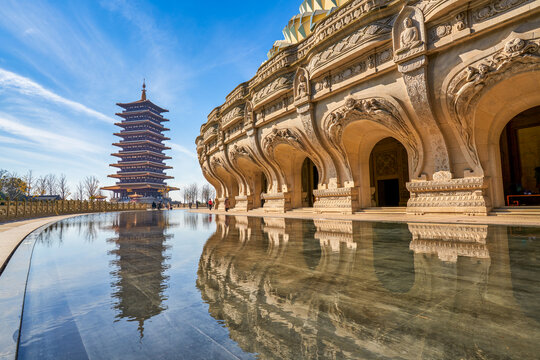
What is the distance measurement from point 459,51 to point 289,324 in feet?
33.3

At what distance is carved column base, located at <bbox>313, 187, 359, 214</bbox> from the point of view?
1225 centimetres

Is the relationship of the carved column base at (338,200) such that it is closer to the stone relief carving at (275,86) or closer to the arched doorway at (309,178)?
the arched doorway at (309,178)

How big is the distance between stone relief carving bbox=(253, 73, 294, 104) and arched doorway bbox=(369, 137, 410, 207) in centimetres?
747

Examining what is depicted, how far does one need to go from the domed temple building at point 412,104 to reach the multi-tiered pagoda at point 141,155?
5609 centimetres

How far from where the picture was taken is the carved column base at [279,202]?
Answer: 638 inches

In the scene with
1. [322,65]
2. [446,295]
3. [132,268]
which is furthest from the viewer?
[322,65]

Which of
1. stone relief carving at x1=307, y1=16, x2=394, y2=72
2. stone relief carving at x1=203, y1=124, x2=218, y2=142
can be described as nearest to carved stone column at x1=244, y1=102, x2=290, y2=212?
stone relief carving at x1=307, y1=16, x2=394, y2=72

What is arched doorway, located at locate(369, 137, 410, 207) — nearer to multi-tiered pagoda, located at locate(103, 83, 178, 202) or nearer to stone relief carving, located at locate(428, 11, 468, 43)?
stone relief carving, located at locate(428, 11, 468, 43)

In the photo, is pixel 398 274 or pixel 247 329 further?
pixel 398 274

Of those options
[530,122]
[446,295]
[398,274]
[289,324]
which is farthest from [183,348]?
[530,122]

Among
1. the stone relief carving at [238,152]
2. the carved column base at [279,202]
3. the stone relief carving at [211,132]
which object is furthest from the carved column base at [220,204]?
the carved column base at [279,202]

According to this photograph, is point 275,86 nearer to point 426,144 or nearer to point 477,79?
point 426,144

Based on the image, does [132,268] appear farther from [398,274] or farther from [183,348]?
[398,274]

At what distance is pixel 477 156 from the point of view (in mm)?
8891
